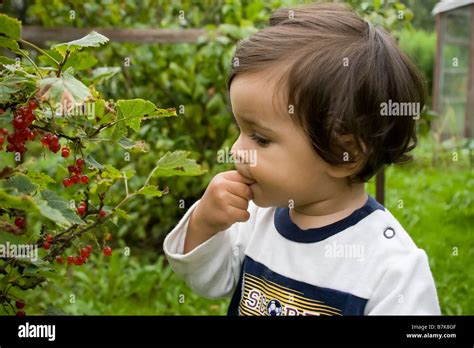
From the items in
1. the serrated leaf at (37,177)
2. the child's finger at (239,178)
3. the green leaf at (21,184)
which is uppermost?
the green leaf at (21,184)

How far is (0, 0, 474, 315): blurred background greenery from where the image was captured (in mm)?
3162

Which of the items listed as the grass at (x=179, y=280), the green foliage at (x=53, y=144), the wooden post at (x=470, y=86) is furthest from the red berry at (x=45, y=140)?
the wooden post at (x=470, y=86)

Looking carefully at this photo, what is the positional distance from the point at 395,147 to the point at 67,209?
75 centimetres

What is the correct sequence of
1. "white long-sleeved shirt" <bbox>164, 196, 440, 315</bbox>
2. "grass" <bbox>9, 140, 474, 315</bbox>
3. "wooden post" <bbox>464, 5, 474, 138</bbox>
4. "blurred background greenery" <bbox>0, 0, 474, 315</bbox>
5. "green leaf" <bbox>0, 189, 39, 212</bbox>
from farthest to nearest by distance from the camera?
"wooden post" <bbox>464, 5, 474, 138</bbox>, "blurred background greenery" <bbox>0, 0, 474, 315</bbox>, "grass" <bbox>9, 140, 474, 315</bbox>, "white long-sleeved shirt" <bbox>164, 196, 440, 315</bbox>, "green leaf" <bbox>0, 189, 39, 212</bbox>

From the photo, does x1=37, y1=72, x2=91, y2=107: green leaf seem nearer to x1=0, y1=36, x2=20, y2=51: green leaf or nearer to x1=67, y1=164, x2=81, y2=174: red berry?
x1=0, y1=36, x2=20, y2=51: green leaf

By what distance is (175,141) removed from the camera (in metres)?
3.55

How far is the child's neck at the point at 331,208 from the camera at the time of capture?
1.53 metres

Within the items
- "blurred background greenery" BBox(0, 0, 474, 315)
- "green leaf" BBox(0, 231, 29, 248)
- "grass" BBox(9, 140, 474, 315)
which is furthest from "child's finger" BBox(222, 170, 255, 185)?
"blurred background greenery" BBox(0, 0, 474, 315)

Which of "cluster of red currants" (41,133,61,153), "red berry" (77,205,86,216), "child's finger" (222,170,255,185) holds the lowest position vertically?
"red berry" (77,205,86,216)

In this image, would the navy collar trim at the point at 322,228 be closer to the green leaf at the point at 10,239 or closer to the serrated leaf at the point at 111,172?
the serrated leaf at the point at 111,172

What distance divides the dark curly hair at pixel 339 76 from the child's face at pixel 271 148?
24 mm

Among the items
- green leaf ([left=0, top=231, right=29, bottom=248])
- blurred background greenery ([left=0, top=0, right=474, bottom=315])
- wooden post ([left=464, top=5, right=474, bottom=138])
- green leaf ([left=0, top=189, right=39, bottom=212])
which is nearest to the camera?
green leaf ([left=0, top=189, right=39, bottom=212])

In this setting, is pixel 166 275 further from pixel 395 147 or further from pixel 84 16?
pixel 395 147

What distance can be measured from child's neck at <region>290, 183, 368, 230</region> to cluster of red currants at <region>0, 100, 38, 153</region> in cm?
62
